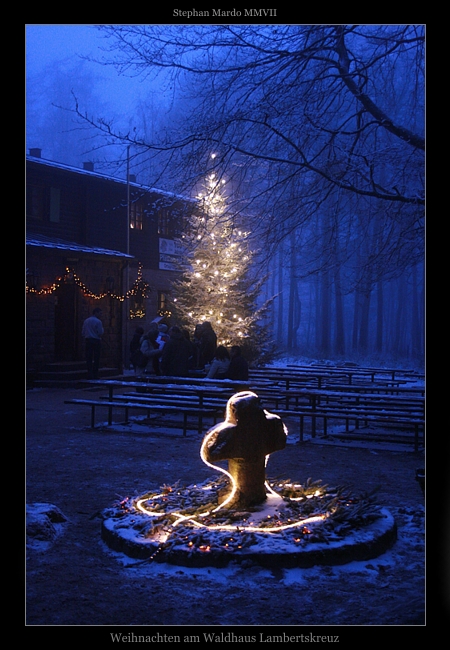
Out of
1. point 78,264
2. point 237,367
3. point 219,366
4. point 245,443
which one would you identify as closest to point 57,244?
point 78,264

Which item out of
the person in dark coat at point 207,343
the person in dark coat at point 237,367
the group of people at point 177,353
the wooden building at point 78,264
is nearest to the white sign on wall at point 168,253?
the wooden building at point 78,264

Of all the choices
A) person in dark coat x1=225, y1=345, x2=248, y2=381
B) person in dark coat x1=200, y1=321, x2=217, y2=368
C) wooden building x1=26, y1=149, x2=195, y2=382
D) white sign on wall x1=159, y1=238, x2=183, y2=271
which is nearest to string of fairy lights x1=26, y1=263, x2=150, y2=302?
wooden building x1=26, y1=149, x2=195, y2=382

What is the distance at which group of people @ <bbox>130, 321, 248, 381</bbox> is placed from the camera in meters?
12.1

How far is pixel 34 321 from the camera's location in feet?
61.4

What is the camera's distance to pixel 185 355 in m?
13.5

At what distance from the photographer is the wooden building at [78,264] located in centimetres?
1891

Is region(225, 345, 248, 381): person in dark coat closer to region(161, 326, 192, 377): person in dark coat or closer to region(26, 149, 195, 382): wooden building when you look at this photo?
region(161, 326, 192, 377): person in dark coat

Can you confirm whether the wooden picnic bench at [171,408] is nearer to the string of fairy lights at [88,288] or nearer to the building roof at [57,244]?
the string of fairy lights at [88,288]

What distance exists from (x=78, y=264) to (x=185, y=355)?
803cm

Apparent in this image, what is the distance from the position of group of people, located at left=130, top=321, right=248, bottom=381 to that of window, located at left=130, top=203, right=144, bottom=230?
8560mm

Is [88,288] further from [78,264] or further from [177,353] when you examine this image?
[177,353]

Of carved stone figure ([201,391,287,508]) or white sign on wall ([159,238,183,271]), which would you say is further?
white sign on wall ([159,238,183,271])

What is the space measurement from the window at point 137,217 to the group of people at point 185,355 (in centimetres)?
856
